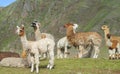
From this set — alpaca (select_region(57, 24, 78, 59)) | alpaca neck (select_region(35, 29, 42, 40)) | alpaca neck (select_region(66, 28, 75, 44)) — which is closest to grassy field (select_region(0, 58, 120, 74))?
alpaca neck (select_region(35, 29, 42, 40))

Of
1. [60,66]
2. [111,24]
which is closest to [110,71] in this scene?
[60,66]

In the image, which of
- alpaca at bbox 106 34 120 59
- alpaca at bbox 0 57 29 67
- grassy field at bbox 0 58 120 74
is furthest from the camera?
alpaca at bbox 106 34 120 59

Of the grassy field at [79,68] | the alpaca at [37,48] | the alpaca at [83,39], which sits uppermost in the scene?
the alpaca at [83,39]

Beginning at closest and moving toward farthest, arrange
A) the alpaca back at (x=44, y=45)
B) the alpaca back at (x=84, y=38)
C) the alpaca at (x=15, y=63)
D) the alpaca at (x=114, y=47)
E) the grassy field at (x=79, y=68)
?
the grassy field at (x=79, y=68) → the alpaca back at (x=44, y=45) → the alpaca at (x=15, y=63) → the alpaca at (x=114, y=47) → the alpaca back at (x=84, y=38)

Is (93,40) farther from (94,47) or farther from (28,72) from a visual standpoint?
(28,72)

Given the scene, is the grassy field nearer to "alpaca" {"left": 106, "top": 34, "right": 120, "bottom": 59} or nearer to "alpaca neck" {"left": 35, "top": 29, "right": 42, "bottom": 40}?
"alpaca" {"left": 106, "top": 34, "right": 120, "bottom": 59}

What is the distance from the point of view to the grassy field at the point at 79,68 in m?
23.0

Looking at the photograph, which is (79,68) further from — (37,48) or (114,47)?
(114,47)

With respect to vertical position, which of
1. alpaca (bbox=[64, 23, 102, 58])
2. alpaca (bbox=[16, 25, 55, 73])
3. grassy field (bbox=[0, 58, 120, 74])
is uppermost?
alpaca (bbox=[64, 23, 102, 58])

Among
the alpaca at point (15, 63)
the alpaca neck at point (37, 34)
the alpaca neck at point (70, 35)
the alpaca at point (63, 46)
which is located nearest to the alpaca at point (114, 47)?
the alpaca neck at point (70, 35)

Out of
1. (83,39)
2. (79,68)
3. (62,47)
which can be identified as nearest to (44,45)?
(79,68)

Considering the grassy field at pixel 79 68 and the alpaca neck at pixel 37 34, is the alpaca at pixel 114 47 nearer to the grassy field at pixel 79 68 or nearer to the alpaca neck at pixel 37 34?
the grassy field at pixel 79 68

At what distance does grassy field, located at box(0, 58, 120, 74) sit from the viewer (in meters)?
23.0

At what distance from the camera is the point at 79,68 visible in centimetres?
2408
